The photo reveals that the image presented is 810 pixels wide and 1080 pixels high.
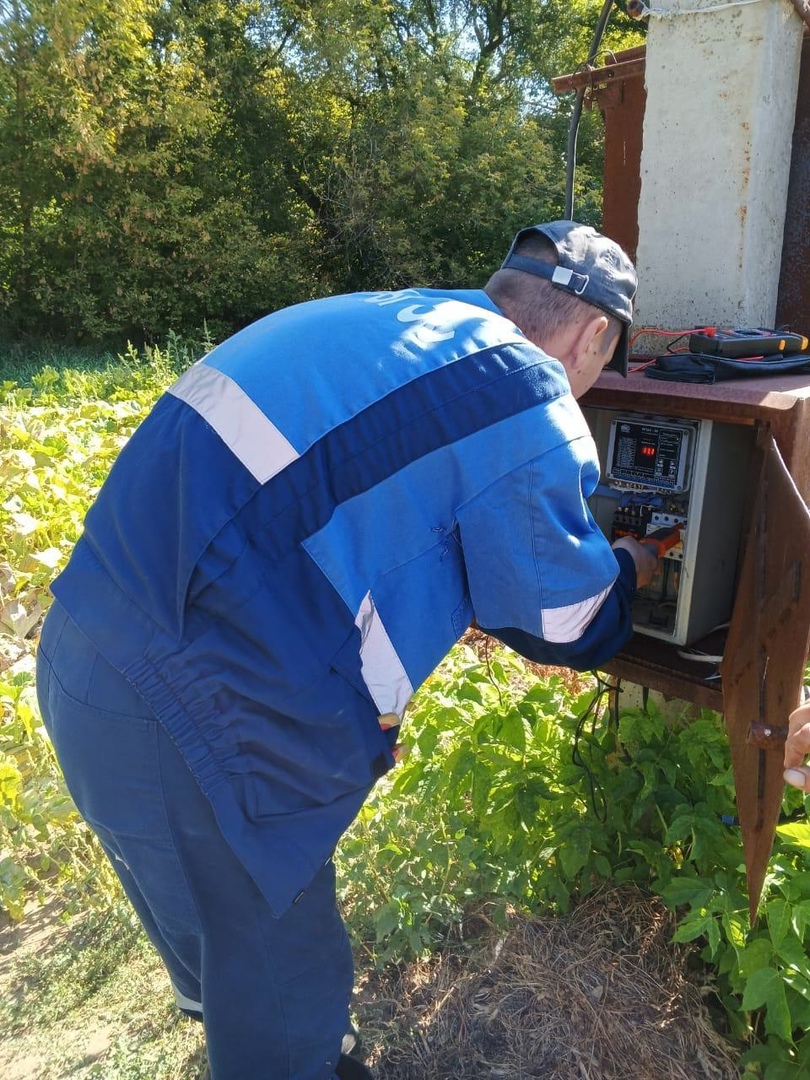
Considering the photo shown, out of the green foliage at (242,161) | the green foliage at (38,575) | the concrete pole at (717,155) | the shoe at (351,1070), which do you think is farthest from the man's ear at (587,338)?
the green foliage at (242,161)

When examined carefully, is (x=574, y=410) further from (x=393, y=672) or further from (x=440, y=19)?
(x=440, y=19)

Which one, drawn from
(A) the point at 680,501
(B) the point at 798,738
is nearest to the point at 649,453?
(A) the point at 680,501

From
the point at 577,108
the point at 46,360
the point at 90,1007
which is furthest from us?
the point at 46,360

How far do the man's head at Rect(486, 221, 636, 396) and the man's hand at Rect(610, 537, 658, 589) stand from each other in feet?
1.74

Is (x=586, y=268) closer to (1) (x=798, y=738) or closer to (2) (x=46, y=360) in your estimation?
(1) (x=798, y=738)

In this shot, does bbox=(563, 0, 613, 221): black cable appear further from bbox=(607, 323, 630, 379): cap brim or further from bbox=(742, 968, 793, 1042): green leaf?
bbox=(742, 968, 793, 1042): green leaf

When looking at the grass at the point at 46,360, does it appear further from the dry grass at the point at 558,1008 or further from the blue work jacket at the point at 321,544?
the blue work jacket at the point at 321,544

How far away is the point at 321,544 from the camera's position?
136 centimetres

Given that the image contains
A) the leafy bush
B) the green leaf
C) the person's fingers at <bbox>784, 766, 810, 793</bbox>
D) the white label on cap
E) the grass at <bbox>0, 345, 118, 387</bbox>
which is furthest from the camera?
the grass at <bbox>0, 345, 118, 387</bbox>

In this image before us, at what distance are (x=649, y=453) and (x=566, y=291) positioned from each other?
68 cm

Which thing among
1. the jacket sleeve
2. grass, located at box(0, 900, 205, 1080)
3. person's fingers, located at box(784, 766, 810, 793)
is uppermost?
the jacket sleeve

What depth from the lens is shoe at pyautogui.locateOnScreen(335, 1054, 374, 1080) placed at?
6.85 ft

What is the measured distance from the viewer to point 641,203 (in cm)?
261

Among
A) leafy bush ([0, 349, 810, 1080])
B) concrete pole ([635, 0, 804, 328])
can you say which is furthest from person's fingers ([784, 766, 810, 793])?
concrete pole ([635, 0, 804, 328])
